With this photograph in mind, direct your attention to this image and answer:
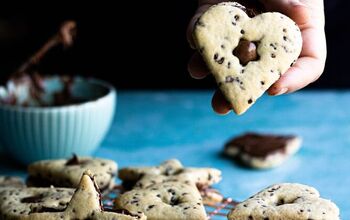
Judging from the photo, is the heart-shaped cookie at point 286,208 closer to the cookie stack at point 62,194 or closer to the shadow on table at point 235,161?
the cookie stack at point 62,194

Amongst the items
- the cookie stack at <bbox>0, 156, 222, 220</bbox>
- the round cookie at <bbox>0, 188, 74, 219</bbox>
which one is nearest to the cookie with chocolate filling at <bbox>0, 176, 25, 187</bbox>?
the cookie stack at <bbox>0, 156, 222, 220</bbox>

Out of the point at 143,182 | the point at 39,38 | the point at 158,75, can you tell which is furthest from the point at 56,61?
the point at 143,182

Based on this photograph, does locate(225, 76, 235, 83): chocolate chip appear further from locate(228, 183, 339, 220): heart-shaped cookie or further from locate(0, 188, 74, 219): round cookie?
locate(0, 188, 74, 219): round cookie

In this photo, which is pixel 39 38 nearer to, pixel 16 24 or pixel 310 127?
pixel 16 24

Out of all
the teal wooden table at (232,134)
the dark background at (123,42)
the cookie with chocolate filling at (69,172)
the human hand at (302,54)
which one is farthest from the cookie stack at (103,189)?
the dark background at (123,42)

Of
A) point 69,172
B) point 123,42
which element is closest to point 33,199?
point 69,172

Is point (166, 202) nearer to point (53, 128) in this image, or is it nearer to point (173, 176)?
point (173, 176)
